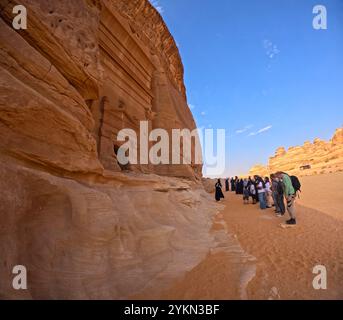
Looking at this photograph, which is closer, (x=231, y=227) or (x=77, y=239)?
(x=77, y=239)

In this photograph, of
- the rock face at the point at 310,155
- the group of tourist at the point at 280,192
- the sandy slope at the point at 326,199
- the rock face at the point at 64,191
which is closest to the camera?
the rock face at the point at 64,191

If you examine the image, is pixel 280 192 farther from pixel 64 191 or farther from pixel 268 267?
pixel 64 191

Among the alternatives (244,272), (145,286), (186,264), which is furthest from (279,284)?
(145,286)

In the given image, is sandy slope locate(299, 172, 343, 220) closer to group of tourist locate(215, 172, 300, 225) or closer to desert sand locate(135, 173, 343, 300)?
group of tourist locate(215, 172, 300, 225)

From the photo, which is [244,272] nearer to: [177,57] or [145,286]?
[145,286]

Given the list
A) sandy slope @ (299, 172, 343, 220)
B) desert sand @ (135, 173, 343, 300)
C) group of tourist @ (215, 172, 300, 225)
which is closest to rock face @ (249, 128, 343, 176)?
sandy slope @ (299, 172, 343, 220)

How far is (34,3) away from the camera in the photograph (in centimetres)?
327

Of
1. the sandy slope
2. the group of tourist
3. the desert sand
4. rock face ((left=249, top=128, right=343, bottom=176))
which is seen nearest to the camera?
the desert sand

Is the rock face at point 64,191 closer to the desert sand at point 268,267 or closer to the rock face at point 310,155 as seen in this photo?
the desert sand at point 268,267

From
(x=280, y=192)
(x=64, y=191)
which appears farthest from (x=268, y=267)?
(x=280, y=192)

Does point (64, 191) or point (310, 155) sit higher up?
point (310, 155)

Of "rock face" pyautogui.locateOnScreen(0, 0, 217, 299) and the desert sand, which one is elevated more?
"rock face" pyautogui.locateOnScreen(0, 0, 217, 299)

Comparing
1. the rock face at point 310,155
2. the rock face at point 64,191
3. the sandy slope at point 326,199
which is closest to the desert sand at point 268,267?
the rock face at point 64,191

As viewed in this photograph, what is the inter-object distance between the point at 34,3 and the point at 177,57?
50.4 feet
